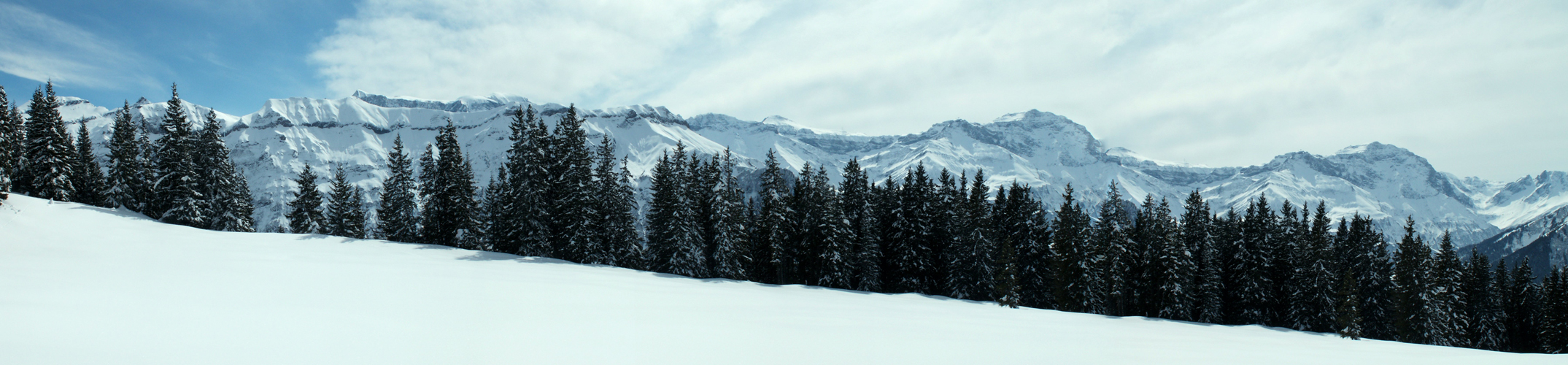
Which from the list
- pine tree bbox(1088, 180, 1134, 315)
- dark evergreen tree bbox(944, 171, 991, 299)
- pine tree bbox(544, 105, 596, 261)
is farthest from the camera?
pine tree bbox(1088, 180, 1134, 315)

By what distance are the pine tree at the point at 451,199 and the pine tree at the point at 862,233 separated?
26436mm

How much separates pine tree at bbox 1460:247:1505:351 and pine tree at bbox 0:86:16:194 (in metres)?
102

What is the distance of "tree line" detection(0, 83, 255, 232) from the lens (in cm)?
4278

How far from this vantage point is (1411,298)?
48000 millimetres

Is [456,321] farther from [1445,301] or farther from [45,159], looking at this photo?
[1445,301]

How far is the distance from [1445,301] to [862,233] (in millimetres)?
45746

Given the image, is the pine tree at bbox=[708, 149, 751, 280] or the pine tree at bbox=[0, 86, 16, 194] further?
the pine tree at bbox=[708, 149, 751, 280]

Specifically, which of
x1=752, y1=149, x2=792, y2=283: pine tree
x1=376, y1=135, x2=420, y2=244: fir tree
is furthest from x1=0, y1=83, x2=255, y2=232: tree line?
x1=752, y1=149, x2=792, y2=283: pine tree

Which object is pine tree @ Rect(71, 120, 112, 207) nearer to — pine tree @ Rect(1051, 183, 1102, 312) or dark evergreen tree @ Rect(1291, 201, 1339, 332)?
pine tree @ Rect(1051, 183, 1102, 312)

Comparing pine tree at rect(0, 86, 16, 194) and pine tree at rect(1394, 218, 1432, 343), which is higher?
pine tree at rect(0, 86, 16, 194)

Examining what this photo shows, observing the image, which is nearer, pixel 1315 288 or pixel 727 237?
pixel 727 237

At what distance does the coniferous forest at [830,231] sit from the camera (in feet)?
140

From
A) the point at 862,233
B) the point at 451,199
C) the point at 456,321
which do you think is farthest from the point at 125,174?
the point at 456,321

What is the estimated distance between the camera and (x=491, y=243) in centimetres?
4653
